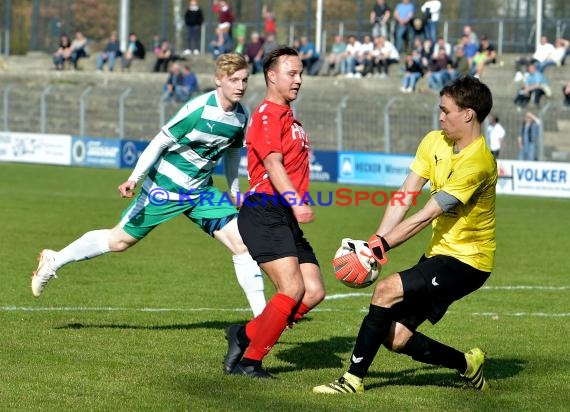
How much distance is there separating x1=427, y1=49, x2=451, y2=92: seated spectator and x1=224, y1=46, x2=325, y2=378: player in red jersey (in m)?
26.7

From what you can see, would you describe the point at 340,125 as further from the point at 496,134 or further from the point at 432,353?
the point at 432,353

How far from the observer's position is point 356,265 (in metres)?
6.96

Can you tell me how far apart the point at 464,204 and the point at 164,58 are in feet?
120

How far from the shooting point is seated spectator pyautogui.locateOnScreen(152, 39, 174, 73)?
42844 millimetres

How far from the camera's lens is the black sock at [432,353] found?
7.43m

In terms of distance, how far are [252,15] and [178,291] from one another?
34.3 m

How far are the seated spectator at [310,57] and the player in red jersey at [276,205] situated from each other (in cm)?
3089

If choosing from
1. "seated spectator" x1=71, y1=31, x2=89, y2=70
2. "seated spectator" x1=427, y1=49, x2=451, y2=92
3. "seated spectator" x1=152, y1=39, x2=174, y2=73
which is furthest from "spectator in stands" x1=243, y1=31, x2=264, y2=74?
"seated spectator" x1=71, y1=31, x2=89, y2=70

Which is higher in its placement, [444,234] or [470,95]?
[470,95]

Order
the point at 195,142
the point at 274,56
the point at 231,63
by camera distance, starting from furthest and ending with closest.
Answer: the point at 195,142
the point at 231,63
the point at 274,56

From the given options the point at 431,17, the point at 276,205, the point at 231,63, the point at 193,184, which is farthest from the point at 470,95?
the point at 431,17

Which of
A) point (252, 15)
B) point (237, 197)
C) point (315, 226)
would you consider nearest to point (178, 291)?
point (237, 197)

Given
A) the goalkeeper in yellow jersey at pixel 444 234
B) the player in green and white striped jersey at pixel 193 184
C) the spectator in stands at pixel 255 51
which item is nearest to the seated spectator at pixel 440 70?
the spectator in stands at pixel 255 51

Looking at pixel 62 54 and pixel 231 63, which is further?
pixel 62 54
